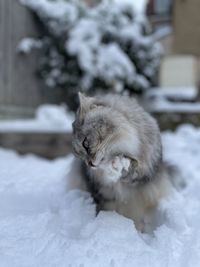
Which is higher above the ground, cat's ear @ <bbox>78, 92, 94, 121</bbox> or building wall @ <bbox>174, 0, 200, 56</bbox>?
cat's ear @ <bbox>78, 92, 94, 121</bbox>

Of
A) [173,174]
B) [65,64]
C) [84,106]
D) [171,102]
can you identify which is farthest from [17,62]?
[84,106]

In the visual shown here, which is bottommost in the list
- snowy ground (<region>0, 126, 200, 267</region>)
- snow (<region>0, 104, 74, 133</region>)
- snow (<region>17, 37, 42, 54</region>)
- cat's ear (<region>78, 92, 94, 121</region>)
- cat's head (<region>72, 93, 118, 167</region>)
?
snow (<region>0, 104, 74, 133</region>)

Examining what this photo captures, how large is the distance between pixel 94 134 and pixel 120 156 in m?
0.16

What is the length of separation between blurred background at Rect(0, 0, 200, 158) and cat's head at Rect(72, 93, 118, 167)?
2.54m

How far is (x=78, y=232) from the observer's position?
5.79ft

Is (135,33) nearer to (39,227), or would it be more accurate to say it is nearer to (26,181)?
(26,181)

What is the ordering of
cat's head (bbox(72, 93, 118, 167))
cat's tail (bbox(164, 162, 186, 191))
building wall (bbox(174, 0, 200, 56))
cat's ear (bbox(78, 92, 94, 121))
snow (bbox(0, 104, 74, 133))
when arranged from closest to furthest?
cat's head (bbox(72, 93, 118, 167))
cat's ear (bbox(78, 92, 94, 121))
cat's tail (bbox(164, 162, 186, 191))
snow (bbox(0, 104, 74, 133))
building wall (bbox(174, 0, 200, 56))

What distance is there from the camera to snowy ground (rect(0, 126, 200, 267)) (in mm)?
1470

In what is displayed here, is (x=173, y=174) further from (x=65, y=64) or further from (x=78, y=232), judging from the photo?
→ (x=65, y=64)

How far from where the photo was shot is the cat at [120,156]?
5.62ft

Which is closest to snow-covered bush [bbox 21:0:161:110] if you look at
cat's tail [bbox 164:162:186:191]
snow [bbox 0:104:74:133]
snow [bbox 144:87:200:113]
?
snow [bbox 144:87:200:113]

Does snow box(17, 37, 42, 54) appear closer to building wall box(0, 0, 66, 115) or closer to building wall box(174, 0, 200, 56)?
building wall box(0, 0, 66, 115)

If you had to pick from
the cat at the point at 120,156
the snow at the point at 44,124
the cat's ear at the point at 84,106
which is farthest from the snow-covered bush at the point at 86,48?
the cat's ear at the point at 84,106

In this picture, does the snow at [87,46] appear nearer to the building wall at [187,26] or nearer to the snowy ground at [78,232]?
the snowy ground at [78,232]
